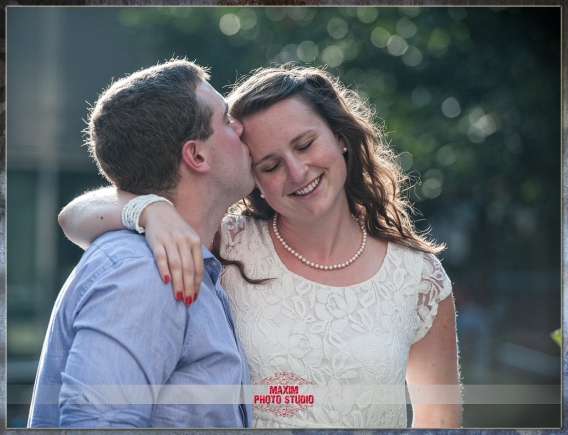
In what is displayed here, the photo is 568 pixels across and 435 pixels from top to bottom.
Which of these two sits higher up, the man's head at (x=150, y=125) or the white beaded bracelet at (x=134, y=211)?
the man's head at (x=150, y=125)

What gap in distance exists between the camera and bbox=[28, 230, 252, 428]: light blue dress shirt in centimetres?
203

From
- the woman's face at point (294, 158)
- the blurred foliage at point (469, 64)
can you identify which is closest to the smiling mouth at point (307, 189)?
→ the woman's face at point (294, 158)

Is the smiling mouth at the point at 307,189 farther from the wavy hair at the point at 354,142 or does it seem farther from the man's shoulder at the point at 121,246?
the man's shoulder at the point at 121,246

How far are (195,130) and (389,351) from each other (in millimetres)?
1168

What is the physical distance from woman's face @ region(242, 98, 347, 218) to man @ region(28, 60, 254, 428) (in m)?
0.09

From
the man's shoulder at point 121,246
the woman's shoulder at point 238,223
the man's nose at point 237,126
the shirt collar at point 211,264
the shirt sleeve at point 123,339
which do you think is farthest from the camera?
the woman's shoulder at point 238,223

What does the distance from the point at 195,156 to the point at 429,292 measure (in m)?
1.15

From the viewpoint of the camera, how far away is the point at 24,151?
110 inches

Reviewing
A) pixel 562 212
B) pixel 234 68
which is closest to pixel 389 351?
pixel 562 212

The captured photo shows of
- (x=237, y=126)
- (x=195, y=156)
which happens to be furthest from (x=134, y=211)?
(x=237, y=126)

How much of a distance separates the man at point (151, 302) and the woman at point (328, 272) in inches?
5.9

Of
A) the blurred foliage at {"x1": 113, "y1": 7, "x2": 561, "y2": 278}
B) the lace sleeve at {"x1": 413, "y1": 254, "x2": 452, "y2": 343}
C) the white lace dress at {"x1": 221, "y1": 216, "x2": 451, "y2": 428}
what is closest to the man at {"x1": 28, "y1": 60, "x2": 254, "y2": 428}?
the white lace dress at {"x1": 221, "y1": 216, "x2": 451, "y2": 428}

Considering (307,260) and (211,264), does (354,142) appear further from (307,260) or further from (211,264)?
(211,264)

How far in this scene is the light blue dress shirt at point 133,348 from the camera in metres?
2.03
